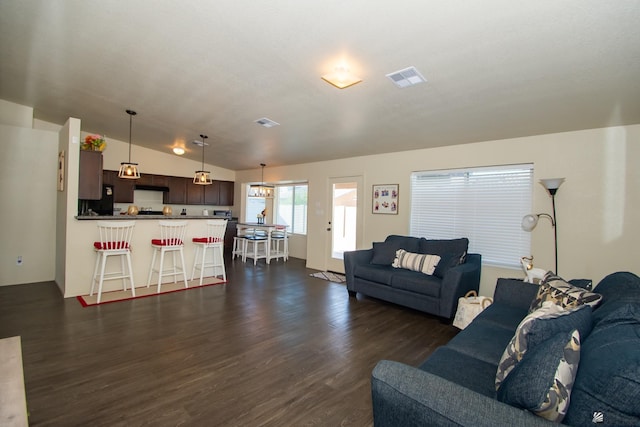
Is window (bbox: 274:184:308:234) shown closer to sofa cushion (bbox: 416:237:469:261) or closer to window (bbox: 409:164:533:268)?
window (bbox: 409:164:533:268)

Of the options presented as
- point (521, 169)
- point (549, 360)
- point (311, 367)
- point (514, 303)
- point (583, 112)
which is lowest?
point (311, 367)

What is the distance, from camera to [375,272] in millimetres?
4184

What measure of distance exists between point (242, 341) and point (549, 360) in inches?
100.0

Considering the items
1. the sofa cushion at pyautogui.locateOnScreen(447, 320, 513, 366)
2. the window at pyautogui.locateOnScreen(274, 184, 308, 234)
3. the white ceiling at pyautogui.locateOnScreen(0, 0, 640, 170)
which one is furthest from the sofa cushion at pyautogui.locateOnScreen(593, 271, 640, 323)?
the window at pyautogui.locateOnScreen(274, 184, 308, 234)

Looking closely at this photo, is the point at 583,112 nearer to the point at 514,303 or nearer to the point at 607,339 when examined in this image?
the point at 514,303

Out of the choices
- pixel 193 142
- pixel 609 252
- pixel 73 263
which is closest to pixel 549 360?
pixel 609 252

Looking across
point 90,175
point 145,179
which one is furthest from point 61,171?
point 145,179

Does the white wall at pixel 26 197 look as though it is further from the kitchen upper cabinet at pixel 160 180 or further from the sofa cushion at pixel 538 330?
the sofa cushion at pixel 538 330

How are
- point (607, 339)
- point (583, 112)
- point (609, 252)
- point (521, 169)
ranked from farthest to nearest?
1. point (521, 169)
2. point (609, 252)
3. point (583, 112)
4. point (607, 339)

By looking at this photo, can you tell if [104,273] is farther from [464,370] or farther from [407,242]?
[464,370]

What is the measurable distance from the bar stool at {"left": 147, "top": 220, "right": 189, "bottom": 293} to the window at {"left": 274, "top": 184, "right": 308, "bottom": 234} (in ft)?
11.1

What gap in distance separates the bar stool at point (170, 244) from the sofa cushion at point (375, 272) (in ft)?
8.51

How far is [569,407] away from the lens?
1015mm

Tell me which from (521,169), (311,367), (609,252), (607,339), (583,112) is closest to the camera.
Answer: (607,339)
